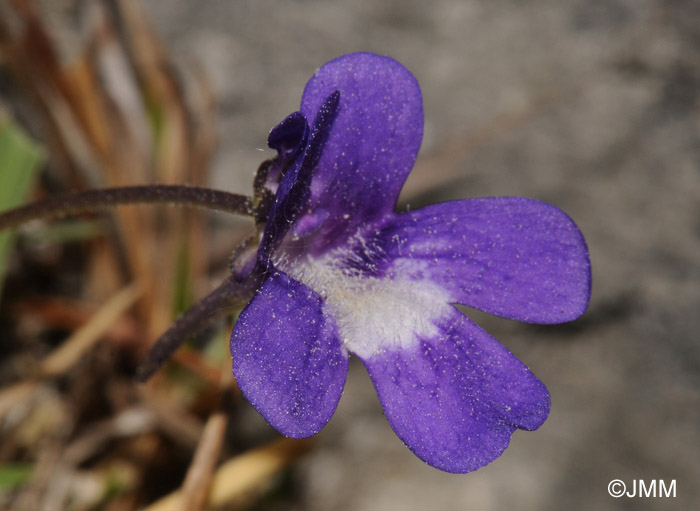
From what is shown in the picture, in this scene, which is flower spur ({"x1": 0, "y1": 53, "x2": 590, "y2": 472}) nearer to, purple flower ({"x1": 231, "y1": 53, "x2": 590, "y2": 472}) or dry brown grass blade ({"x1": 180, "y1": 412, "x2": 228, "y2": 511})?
purple flower ({"x1": 231, "y1": 53, "x2": 590, "y2": 472})

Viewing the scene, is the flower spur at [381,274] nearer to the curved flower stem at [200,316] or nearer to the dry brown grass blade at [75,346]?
the curved flower stem at [200,316]

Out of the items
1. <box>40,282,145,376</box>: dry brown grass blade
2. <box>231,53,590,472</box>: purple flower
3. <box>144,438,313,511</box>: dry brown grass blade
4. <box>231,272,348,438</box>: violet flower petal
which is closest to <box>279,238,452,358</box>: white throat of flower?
<box>231,53,590,472</box>: purple flower

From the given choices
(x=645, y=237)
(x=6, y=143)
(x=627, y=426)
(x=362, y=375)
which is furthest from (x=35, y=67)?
(x=627, y=426)

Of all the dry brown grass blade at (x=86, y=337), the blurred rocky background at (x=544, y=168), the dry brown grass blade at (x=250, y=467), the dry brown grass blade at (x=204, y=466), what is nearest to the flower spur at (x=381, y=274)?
the dry brown grass blade at (x=204, y=466)

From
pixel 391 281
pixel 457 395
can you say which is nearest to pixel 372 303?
pixel 391 281

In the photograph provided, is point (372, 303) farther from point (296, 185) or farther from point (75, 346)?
point (75, 346)
